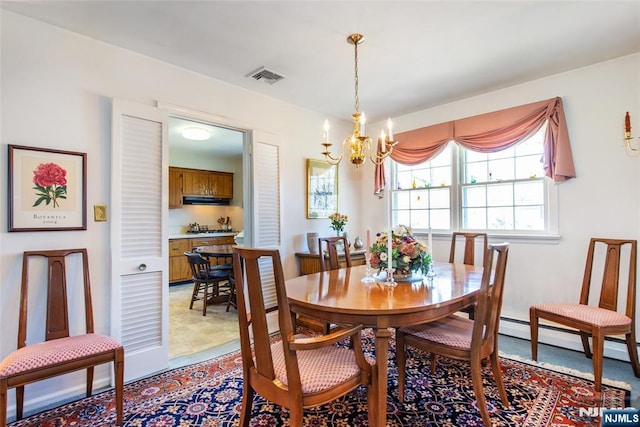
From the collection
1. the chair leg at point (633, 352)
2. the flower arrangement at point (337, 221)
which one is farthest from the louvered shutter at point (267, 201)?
the chair leg at point (633, 352)

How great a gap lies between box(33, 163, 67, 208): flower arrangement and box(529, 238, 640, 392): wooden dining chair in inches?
149

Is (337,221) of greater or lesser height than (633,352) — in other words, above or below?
above

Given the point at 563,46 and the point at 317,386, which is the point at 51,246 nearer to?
the point at 317,386

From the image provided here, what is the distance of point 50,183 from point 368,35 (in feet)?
8.16

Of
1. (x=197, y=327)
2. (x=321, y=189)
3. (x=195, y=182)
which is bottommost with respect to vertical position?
(x=197, y=327)

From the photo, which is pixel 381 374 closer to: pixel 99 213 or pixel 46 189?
pixel 99 213

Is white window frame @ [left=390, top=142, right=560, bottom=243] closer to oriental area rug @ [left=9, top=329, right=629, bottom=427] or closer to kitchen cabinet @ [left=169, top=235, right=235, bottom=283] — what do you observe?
oriental area rug @ [left=9, top=329, right=629, bottom=427]

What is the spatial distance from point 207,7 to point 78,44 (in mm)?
1088

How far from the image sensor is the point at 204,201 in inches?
264

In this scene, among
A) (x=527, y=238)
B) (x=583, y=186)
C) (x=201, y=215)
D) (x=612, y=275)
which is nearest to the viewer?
(x=612, y=275)

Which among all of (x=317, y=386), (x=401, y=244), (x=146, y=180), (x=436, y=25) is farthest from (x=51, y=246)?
(x=436, y=25)

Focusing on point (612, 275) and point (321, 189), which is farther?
point (321, 189)

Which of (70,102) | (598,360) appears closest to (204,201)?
(70,102)

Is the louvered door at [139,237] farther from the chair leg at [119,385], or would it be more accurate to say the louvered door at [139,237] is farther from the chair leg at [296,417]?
the chair leg at [296,417]
